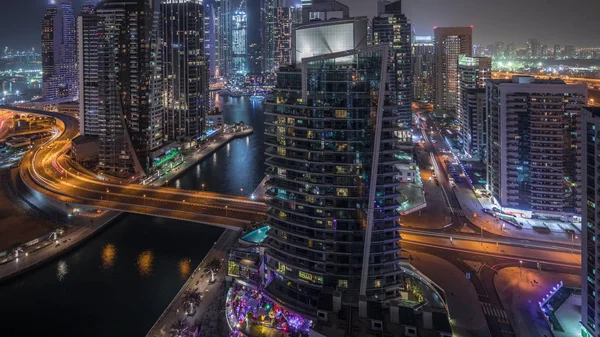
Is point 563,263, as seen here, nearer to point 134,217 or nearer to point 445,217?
point 445,217

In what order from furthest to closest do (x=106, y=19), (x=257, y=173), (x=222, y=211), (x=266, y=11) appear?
(x=266, y=11), (x=257, y=173), (x=106, y=19), (x=222, y=211)

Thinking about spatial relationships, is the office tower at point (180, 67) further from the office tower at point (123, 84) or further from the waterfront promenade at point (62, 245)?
the waterfront promenade at point (62, 245)

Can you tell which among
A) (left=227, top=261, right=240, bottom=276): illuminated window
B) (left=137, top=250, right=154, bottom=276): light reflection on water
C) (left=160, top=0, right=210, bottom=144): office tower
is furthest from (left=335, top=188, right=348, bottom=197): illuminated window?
(left=160, top=0, right=210, bottom=144): office tower

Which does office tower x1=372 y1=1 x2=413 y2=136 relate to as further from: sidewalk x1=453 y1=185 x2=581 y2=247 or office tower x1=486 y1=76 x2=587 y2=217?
office tower x1=486 y1=76 x2=587 y2=217

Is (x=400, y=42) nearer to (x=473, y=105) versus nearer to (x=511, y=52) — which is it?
(x=473, y=105)

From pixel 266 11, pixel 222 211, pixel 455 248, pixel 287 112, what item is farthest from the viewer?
pixel 266 11

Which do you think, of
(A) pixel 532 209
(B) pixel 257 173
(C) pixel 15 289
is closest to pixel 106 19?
(B) pixel 257 173

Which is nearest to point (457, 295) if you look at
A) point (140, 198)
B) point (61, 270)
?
point (61, 270)

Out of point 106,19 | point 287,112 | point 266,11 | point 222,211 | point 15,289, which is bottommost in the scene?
point 15,289
